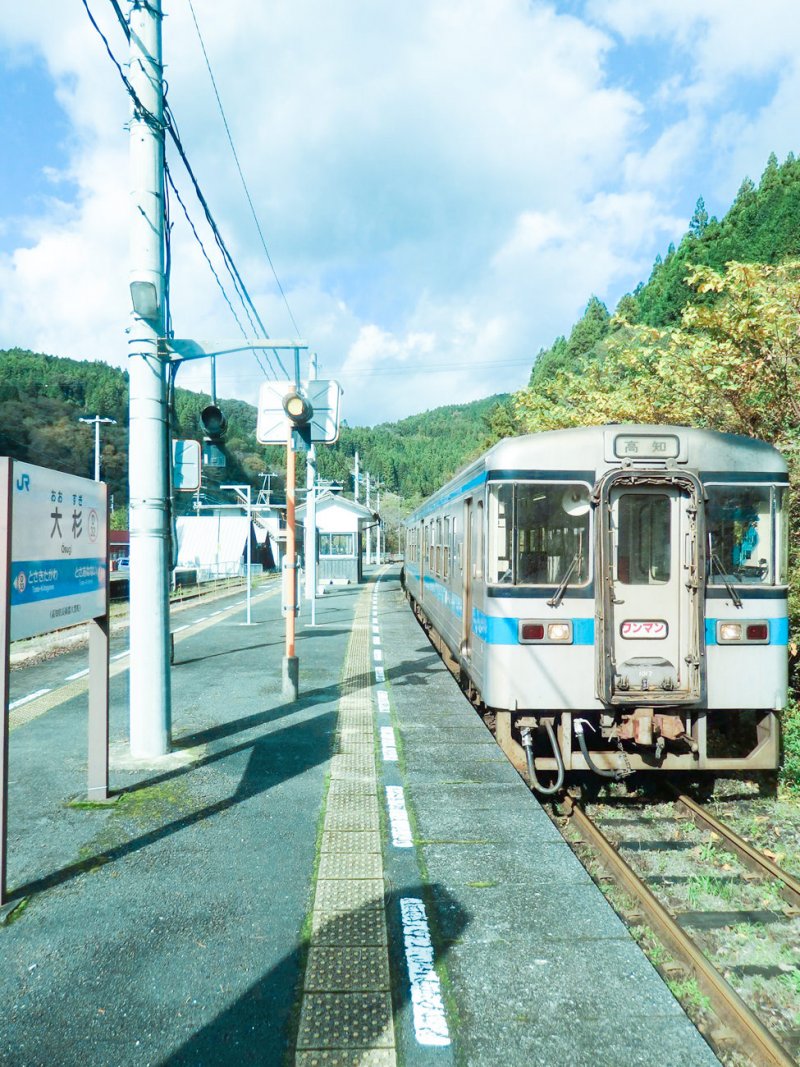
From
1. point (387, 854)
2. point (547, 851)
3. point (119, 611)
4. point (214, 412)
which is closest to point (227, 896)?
point (387, 854)

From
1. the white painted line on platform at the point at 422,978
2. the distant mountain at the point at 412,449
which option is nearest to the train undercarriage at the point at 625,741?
the white painted line on platform at the point at 422,978

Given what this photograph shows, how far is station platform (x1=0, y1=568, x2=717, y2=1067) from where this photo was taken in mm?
2643

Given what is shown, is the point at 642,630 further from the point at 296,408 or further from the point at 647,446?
the point at 296,408

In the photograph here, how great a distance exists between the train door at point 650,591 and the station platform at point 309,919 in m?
1.19

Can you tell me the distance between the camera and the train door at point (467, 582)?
727 cm

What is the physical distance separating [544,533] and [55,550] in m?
3.41

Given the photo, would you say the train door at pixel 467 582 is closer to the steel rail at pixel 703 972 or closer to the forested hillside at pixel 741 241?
the steel rail at pixel 703 972

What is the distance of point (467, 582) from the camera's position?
7.47 metres

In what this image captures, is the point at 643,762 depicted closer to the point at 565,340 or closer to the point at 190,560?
the point at 190,560

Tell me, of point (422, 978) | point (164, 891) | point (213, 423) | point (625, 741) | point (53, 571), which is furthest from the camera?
point (213, 423)

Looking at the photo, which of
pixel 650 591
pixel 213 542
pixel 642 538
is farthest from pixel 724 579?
pixel 213 542

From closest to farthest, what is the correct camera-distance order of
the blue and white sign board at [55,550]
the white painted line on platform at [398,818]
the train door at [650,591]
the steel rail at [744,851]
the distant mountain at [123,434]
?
1. the blue and white sign board at [55,550]
2. the steel rail at [744,851]
3. the white painted line on platform at [398,818]
4. the train door at [650,591]
5. the distant mountain at [123,434]

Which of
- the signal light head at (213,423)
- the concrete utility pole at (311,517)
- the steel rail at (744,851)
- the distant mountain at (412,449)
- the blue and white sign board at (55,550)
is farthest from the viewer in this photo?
the distant mountain at (412,449)

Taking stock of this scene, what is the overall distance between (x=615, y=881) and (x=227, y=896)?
7.71 ft
